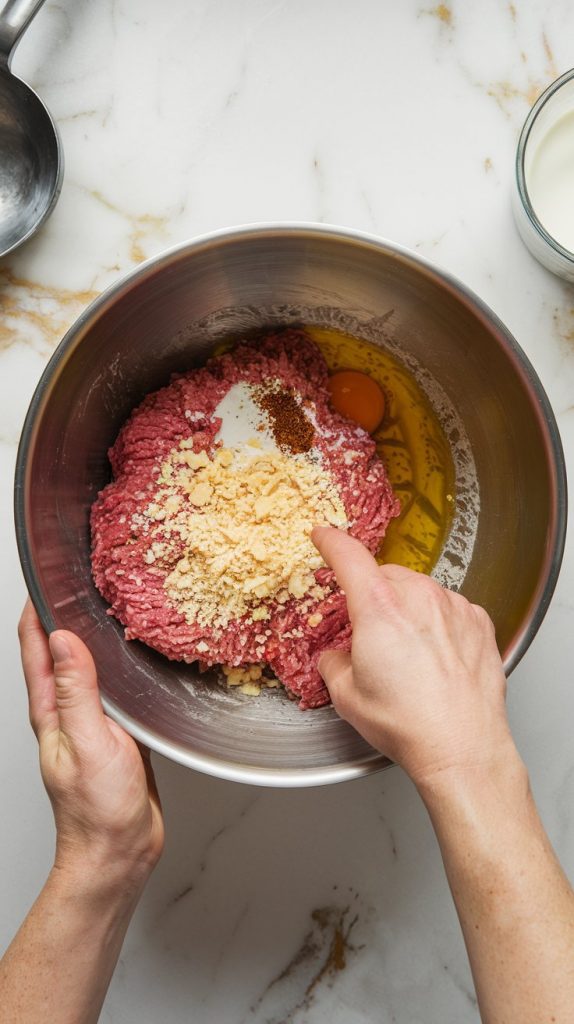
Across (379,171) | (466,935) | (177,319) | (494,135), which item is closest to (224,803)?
(466,935)

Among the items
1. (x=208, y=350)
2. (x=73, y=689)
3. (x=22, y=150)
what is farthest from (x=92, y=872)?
(x=22, y=150)

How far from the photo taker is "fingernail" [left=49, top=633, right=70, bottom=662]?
1394mm

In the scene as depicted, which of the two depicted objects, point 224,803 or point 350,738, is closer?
point 350,738

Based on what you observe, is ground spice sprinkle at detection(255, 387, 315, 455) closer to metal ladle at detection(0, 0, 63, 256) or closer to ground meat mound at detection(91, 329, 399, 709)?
ground meat mound at detection(91, 329, 399, 709)

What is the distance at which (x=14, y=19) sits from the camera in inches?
65.5

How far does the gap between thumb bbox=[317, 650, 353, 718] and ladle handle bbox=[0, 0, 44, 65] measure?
1.49m

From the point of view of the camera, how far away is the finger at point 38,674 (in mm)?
1470

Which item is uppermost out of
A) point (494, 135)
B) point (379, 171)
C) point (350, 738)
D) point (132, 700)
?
point (494, 135)

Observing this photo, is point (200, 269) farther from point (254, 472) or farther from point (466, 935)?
point (466, 935)

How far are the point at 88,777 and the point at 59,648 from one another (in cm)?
24

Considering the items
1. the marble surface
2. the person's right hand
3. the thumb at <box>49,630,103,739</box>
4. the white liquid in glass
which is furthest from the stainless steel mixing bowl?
the white liquid in glass

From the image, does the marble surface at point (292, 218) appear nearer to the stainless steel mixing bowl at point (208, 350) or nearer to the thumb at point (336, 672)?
the stainless steel mixing bowl at point (208, 350)

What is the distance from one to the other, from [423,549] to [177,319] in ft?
2.52

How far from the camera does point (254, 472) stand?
1.68m
